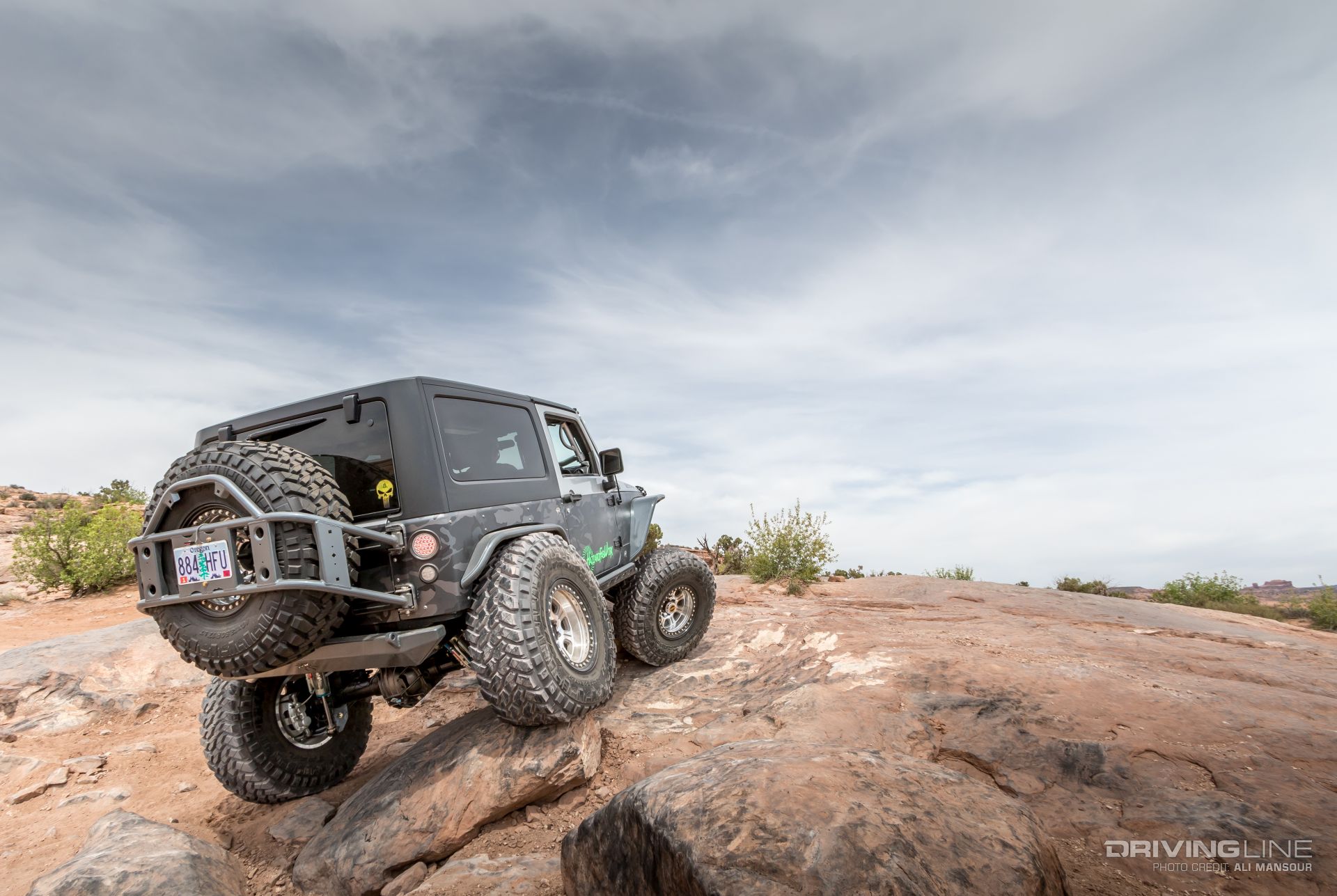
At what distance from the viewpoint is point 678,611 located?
656 cm

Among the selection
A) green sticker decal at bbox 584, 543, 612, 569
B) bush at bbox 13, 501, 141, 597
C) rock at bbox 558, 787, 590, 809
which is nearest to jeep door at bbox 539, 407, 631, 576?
green sticker decal at bbox 584, 543, 612, 569

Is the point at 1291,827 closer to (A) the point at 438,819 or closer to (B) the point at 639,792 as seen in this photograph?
(B) the point at 639,792

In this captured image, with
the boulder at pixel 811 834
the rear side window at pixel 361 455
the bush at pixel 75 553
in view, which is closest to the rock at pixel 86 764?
the rear side window at pixel 361 455

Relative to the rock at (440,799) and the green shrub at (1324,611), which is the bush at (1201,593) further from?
the rock at (440,799)

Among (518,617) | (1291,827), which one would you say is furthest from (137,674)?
(1291,827)

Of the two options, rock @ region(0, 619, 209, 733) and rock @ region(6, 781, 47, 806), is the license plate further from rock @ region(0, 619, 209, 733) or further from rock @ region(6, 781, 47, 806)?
rock @ region(0, 619, 209, 733)

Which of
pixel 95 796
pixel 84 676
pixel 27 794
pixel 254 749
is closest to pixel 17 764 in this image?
pixel 27 794

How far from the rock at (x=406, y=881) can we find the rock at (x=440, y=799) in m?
0.05

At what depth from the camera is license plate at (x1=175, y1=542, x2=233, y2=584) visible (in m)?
3.39

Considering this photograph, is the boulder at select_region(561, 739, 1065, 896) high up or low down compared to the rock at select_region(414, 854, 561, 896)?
up

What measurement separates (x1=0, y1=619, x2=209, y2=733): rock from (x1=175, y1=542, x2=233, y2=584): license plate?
512 centimetres

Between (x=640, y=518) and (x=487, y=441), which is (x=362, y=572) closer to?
(x=487, y=441)

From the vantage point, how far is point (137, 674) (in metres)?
7.53

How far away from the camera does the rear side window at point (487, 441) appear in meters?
4.42
